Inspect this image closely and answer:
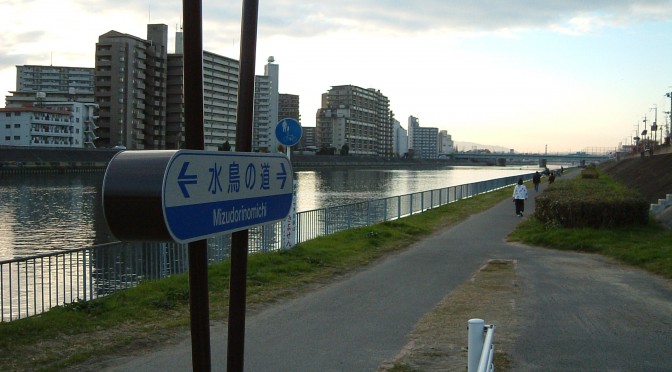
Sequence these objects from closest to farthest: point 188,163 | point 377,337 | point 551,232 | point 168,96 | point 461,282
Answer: point 188,163, point 377,337, point 461,282, point 551,232, point 168,96

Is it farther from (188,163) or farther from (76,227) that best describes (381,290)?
(76,227)

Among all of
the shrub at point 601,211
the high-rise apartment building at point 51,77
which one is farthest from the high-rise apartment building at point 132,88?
the high-rise apartment building at point 51,77

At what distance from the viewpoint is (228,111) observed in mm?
58156

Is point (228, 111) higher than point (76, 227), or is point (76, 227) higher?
point (228, 111)

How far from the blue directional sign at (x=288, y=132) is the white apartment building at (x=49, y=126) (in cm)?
7483

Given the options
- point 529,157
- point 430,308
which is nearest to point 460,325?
point 430,308

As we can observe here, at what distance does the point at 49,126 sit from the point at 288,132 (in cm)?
8006

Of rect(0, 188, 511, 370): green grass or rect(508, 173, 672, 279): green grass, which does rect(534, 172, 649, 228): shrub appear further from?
rect(0, 188, 511, 370): green grass

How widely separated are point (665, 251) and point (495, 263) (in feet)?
11.1

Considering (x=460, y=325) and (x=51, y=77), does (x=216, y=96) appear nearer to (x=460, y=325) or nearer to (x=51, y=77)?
(x=460, y=325)

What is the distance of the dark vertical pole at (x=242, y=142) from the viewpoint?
131 inches

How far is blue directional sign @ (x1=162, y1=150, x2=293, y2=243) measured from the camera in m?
2.54

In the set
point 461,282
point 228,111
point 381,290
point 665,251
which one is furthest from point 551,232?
point 228,111

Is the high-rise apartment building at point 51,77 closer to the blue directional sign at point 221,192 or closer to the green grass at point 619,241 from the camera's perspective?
the green grass at point 619,241
